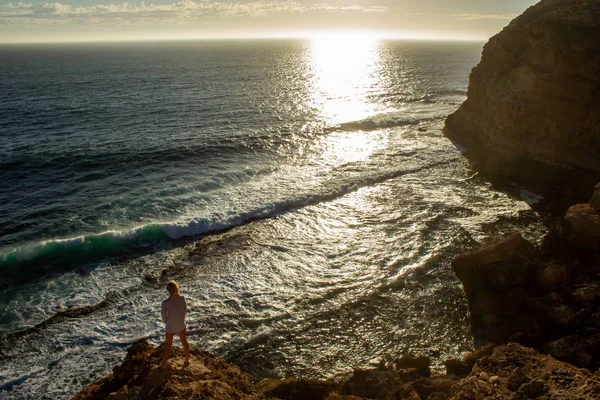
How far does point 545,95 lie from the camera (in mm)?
25391

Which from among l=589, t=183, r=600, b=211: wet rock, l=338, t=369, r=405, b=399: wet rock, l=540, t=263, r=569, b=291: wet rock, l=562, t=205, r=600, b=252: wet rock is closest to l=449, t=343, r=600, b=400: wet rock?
l=338, t=369, r=405, b=399: wet rock

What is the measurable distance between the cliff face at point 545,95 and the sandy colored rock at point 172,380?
23.7m

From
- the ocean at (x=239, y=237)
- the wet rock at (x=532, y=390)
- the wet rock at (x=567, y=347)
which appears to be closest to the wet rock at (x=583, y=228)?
the ocean at (x=239, y=237)

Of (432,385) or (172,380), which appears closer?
(172,380)

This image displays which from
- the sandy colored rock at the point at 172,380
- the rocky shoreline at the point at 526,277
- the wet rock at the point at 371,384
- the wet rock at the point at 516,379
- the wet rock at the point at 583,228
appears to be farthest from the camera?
the wet rock at the point at 583,228

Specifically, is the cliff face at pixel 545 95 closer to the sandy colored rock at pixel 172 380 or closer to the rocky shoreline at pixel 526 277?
the rocky shoreline at pixel 526 277

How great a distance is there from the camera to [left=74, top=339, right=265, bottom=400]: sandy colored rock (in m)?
8.72

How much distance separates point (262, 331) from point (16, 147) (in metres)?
31.7

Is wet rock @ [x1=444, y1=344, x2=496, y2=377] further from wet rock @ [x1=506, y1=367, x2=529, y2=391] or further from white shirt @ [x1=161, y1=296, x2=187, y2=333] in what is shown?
white shirt @ [x1=161, y1=296, x2=187, y2=333]

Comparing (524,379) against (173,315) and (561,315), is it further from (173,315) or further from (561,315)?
(173,315)

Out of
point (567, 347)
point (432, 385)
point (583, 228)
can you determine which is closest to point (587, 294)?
point (567, 347)

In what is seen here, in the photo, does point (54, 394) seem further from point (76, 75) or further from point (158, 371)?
point (76, 75)

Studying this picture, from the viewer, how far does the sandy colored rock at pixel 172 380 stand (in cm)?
872

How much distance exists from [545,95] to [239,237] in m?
21.4
